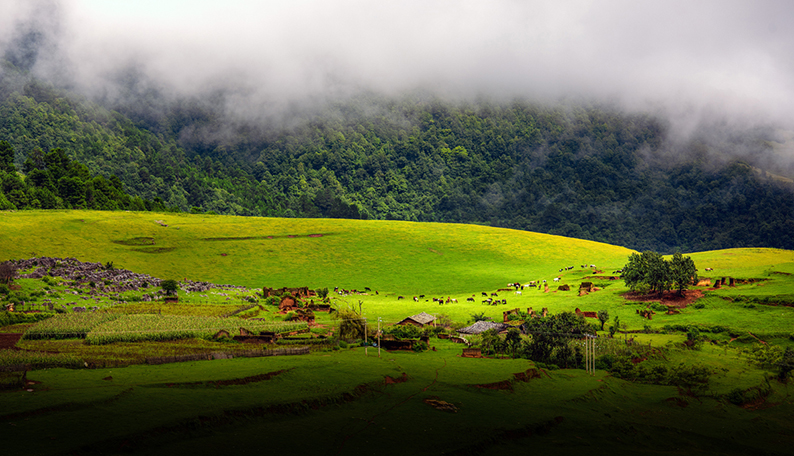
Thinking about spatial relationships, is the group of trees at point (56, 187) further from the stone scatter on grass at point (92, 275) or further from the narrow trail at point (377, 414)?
the narrow trail at point (377, 414)

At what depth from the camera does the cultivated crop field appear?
15211 millimetres

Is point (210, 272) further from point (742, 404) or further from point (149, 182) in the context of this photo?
point (149, 182)

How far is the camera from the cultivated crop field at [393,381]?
15211mm

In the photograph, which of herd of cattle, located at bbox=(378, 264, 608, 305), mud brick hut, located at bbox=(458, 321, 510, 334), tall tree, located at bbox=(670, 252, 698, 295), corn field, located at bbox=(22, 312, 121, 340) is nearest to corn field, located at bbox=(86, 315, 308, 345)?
corn field, located at bbox=(22, 312, 121, 340)

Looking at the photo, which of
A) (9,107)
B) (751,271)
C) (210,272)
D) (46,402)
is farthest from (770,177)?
(9,107)

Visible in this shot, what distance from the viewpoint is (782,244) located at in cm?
17625

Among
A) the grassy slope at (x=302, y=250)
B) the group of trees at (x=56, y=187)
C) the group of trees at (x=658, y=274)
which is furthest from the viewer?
the group of trees at (x=56, y=187)

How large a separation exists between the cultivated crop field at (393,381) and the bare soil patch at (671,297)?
0.46 metres

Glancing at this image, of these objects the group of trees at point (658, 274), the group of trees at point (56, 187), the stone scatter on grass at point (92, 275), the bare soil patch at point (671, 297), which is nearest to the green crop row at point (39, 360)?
the stone scatter on grass at point (92, 275)

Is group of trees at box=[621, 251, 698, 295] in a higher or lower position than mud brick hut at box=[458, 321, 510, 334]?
higher

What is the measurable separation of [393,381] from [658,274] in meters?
32.4

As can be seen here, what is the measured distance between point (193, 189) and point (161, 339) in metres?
167

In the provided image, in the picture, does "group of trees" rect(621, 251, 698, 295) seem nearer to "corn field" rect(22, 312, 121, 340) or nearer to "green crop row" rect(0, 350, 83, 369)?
"corn field" rect(22, 312, 121, 340)

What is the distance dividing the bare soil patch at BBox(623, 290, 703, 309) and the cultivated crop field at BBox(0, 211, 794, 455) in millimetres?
462
